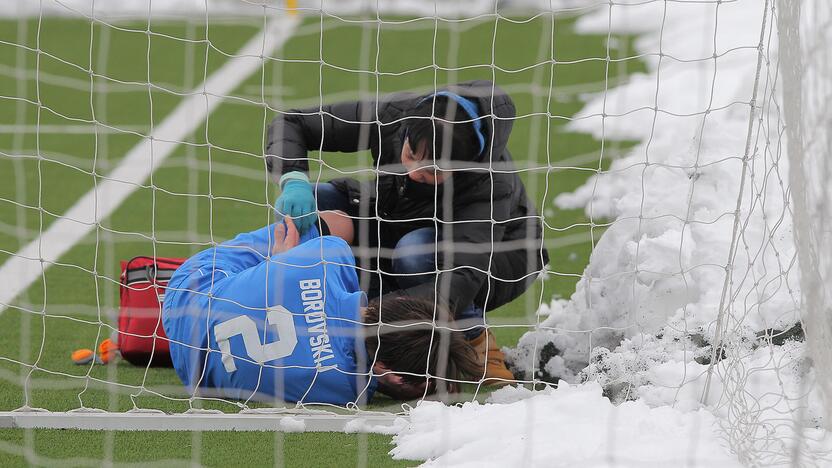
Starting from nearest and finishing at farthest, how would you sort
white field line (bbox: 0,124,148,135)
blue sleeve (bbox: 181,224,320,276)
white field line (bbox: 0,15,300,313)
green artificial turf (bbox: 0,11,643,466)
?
green artificial turf (bbox: 0,11,643,466)
blue sleeve (bbox: 181,224,320,276)
white field line (bbox: 0,15,300,313)
white field line (bbox: 0,124,148,135)

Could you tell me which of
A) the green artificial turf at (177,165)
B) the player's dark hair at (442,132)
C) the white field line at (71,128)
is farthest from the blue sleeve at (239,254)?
the white field line at (71,128)

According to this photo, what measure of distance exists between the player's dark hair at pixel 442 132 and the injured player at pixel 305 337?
1.32ft

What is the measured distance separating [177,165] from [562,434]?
369 cm

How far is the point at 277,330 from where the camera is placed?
311 cm

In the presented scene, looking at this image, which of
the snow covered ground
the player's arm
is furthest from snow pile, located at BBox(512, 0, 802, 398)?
the player's arm

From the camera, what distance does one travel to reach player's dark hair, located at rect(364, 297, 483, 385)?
3098 mm

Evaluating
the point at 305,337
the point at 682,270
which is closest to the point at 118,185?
the point at 305,337

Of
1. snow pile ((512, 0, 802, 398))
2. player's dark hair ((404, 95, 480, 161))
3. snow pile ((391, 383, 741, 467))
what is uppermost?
player's dark hair ((404, 95, 480, 161))

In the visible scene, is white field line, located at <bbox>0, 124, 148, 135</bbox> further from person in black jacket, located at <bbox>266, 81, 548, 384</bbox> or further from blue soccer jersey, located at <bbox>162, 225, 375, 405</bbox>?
blue soccer jersey, located at <bbox>162, 225, 375, 405</bbox>

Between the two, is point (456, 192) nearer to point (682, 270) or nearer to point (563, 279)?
point (682, 270)

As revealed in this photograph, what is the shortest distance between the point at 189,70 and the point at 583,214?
4.29 metres

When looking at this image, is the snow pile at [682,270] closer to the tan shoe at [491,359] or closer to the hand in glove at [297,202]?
the tan shoe at [491,359]

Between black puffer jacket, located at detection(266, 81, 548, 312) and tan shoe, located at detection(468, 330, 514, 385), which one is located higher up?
black puffer jacket, located at detection(266, 81, 548, 312)

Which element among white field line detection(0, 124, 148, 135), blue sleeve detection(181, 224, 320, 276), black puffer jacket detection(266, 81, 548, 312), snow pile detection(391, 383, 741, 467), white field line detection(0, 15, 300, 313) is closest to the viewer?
snow pile detection(391, 383, 741, 467)
